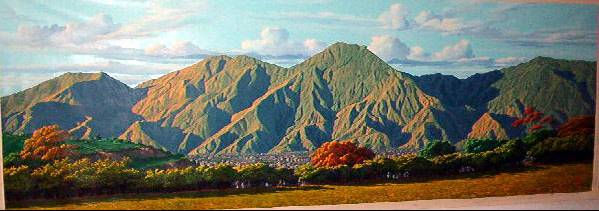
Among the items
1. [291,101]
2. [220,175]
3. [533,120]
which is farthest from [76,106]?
[533,120]

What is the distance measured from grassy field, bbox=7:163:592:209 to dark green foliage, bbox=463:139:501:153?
0.19 meters

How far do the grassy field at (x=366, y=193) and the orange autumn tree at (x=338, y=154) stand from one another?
170mm

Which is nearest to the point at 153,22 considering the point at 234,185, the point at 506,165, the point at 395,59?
the point at 234,185

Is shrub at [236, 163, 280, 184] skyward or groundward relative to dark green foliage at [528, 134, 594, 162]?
groundward

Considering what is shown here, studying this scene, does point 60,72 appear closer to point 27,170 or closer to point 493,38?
point 27,170

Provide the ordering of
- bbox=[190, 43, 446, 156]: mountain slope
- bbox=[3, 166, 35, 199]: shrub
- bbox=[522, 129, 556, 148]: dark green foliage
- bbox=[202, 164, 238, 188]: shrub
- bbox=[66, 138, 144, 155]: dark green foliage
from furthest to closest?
1. bbox=[522, 129, 556, 148]: dark green foliage
2. bbox=[190, 43, 446, 156]: mountain slope
3. bbox=[202, 164, 238, 188]: shrub
4. bbox=[66, 138, 144, 155]: dark green foliage
5. bbox=[3, 166, 35, 199]: shrub

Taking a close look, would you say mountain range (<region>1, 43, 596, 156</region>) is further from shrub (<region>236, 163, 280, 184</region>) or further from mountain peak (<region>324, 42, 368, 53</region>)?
shrub (<region>236, 163, 280, 184</region>)

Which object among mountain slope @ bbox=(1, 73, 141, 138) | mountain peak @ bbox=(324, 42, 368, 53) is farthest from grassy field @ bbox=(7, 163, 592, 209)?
mountain peak @ bbox=(324, 42, 368, 53)

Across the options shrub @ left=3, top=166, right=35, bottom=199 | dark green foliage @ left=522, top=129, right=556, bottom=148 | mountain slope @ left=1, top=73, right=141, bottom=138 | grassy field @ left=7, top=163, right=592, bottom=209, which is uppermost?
mountain slope @ left=1, top=73, right=141, bottom=138

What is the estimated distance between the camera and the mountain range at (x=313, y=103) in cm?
384

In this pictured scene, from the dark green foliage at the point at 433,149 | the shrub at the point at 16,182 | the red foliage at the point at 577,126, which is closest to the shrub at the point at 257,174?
the dark green foliage at the point at 433,149

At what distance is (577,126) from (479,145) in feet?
2.62

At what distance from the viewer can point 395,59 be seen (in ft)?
13.3

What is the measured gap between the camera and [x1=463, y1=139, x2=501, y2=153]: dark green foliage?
4.20 m
